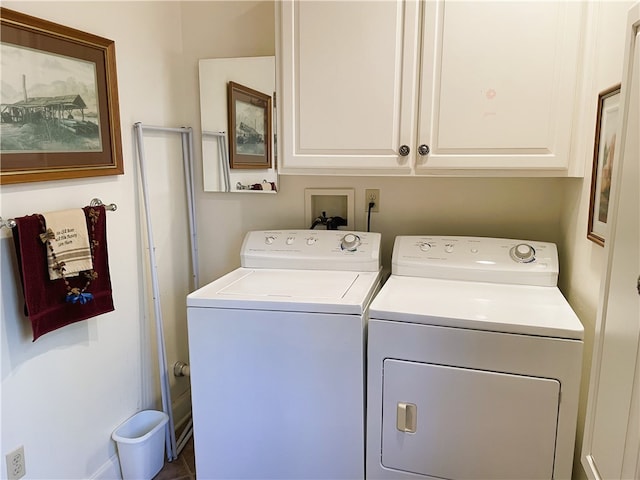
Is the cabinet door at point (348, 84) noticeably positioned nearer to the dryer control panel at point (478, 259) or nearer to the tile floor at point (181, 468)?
the dryer control panel at point (478, 259)

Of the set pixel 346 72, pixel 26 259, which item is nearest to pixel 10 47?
pixel 26 259

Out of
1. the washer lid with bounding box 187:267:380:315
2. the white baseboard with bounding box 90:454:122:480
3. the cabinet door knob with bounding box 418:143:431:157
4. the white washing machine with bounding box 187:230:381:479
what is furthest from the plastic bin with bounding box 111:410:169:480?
the cabinet door knob with bounding box 418:143:431:157

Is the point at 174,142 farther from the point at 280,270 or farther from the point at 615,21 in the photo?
the point at 615,21

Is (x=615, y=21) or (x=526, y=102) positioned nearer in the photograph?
(x=615, y=21)

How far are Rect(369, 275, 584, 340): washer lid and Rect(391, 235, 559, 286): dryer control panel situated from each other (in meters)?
0.05

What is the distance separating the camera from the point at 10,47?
1463mm

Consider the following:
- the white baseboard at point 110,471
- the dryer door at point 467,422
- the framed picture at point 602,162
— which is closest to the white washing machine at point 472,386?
the dryer door at point 467,422

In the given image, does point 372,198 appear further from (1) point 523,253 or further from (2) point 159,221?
(2) point 159,221

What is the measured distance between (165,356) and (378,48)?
1.70 metres

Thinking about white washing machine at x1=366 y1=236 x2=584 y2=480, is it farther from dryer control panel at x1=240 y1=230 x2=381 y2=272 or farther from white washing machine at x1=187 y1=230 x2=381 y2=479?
dryer control panel at x1=240 y1=230 x2=381 y2=272

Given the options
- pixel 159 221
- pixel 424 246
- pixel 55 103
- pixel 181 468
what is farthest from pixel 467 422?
pixel 55 103

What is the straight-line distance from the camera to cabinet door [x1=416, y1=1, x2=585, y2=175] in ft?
5.37

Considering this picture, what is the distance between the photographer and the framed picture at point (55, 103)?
148 centimetres

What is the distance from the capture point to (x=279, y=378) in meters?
1.63
